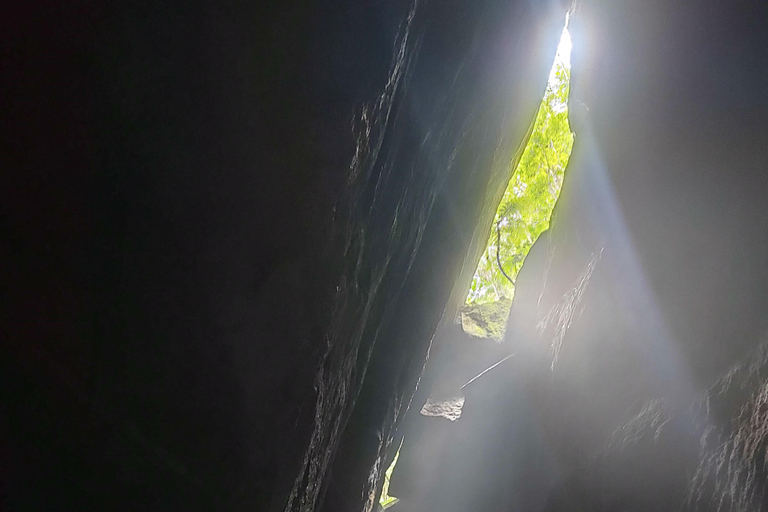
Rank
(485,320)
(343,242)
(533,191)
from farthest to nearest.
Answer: (533,191) < (485,320) < (343,242)

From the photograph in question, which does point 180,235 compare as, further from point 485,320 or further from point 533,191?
point 533,191

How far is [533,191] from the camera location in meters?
17.7

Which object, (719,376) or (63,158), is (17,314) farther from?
(719,376)

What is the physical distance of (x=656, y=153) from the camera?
6246mm

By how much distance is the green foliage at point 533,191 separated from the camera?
17.2 m

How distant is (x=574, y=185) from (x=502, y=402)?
5.44 meters

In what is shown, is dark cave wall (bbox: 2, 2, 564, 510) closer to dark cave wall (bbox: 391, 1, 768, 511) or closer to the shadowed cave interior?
the shadowed cave interior

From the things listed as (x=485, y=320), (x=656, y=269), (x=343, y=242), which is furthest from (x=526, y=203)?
(x=343, y=242)

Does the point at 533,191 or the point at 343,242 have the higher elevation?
the point at 533,191

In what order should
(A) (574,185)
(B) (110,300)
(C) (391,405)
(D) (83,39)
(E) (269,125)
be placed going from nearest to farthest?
(D) (83,39) < (B) (110,300) < (E) (269,125) < (C) (391,405) < (A) (574,185)

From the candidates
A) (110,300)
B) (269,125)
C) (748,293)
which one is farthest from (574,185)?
(110,300)

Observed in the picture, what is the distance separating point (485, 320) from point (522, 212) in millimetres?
4489

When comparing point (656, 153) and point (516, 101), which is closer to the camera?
point (656, 153)

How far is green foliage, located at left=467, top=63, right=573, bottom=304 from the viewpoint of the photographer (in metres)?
17.2
